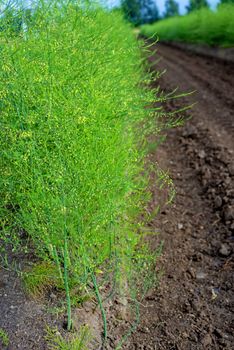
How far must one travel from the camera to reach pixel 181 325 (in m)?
3.23

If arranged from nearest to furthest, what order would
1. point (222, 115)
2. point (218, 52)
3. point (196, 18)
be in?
point (222, 115) < point (218, 52) < point (196, 18)

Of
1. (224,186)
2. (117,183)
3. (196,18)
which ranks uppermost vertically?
(117,183)

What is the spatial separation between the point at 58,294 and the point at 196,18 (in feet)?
63.8

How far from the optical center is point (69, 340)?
278cm

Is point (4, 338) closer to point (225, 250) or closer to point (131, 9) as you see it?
point (225, 250)

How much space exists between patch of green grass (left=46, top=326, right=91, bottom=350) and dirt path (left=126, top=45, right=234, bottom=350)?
0.31 meters

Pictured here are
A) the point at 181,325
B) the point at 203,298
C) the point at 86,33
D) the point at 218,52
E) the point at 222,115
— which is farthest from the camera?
the point at 218,52

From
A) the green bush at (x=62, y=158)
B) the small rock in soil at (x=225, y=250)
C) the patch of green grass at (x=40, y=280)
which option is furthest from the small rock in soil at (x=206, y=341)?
the small rock in soil at (x=225, y=250)

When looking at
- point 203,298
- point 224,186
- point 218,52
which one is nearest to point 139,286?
point 203,298

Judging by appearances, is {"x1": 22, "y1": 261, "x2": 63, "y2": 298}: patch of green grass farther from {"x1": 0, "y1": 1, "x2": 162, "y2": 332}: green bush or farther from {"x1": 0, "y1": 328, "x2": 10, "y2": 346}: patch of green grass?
{"x1": 0, "y1": 328, "x2": 10, "y2": 346}: patch of green grass

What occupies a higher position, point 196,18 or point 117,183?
point 117,183

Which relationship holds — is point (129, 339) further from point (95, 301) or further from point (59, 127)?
point (59, 127)

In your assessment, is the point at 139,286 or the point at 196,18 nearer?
the point at 139,286

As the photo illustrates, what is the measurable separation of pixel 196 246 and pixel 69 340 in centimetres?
165
